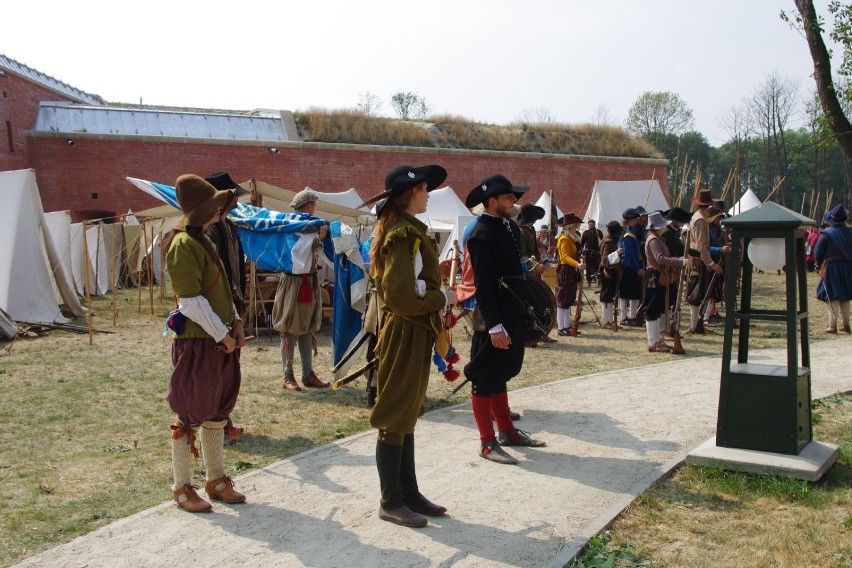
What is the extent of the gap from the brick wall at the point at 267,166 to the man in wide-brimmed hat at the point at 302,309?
20.7 m

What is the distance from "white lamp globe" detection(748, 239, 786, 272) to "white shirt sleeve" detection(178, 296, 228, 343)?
3341 mm

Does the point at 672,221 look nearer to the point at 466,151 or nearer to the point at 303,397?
the point at 303,397

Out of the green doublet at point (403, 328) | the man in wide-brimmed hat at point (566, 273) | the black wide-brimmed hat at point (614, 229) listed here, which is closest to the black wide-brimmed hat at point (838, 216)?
the black wide-brimmed hat at point (614, 229)

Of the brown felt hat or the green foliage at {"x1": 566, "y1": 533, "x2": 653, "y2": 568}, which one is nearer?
the green foliage at {"x1": 566, "y1": 533, "x2": 653, "y2": 568}

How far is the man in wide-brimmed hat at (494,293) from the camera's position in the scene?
201 inches

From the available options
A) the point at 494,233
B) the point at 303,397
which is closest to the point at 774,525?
the point at 494,233

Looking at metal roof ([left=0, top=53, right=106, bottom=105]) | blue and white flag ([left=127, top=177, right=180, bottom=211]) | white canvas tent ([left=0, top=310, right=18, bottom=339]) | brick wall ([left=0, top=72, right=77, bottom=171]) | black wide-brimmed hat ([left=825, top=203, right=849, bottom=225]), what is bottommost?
white canvas tent ([left=0, top=310, right=18, bottom=339])

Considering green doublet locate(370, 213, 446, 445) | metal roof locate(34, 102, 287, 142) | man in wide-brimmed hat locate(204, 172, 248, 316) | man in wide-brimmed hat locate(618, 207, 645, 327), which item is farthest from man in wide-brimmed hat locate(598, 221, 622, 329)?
metal roof locate(34, 102, 287, 142)

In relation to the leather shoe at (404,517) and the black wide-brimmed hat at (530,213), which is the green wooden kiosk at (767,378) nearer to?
the leather shoe at (404,517)

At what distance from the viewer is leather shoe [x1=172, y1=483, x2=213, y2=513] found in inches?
166

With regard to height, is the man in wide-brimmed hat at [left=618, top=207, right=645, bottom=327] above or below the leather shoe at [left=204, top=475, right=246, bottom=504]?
above

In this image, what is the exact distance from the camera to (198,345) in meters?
4.24

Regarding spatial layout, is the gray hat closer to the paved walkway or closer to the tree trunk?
the paved walkway

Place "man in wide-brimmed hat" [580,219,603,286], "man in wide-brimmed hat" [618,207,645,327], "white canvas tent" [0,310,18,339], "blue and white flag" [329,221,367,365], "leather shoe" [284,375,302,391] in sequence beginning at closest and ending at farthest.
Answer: "blue and white flag" [329,221,367,365] < "leather shoe" [284,375,302,391] < "white canvas tent" [0,310,18,339] < "man in wide-brimmed hat" [618,207,645,327] < "man in wide-brimmed hat" [580,219,603,286]
